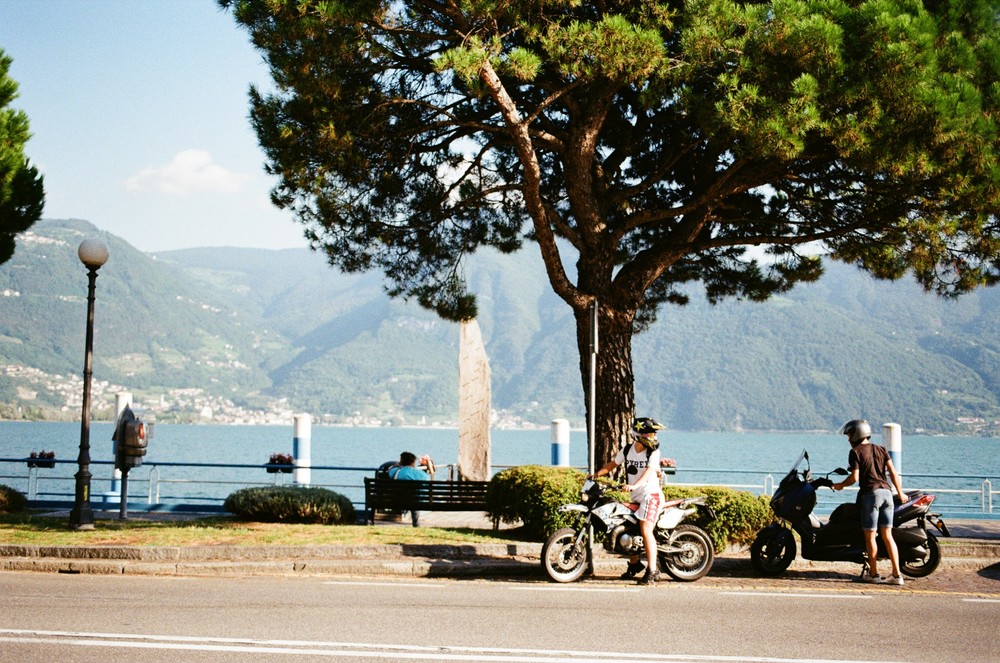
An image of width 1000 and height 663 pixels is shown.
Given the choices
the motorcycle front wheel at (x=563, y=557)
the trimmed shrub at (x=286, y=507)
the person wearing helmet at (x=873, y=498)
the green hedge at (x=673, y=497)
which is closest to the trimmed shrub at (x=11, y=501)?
the trimmed shrub at (x=286, y=507)

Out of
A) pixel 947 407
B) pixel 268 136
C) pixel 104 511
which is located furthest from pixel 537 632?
pixel 947 407

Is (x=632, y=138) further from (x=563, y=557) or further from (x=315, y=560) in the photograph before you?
(x=315, y=560)

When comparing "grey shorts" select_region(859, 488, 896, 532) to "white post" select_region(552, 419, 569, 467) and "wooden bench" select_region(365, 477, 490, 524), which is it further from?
"white post" select_region(552, 419, 569, 467)

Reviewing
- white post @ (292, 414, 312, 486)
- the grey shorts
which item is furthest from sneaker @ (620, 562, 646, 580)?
white post @ (292, 414, 312, 486)

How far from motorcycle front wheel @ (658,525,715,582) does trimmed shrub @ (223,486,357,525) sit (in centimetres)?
527

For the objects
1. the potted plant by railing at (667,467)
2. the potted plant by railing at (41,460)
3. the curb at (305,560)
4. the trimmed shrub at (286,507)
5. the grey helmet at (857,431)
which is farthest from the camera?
the potted plant by railing at (41,460)

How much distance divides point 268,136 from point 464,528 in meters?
5.60

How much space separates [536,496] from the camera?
1162cm

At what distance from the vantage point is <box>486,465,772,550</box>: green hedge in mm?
11344

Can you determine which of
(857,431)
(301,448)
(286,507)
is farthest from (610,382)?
(301,448)

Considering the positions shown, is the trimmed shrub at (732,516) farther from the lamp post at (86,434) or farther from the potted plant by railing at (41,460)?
the potted plant by railing at (41,460)

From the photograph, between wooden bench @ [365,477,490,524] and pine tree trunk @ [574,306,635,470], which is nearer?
pine tree trunk @ [574,306,635,470]

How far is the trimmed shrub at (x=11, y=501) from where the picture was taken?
49.2ft

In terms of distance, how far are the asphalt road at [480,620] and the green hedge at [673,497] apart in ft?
3.92
